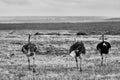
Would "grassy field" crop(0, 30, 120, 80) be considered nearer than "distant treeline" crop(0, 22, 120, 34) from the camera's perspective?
Yes

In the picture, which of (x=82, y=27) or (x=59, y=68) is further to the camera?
(x=82, y=27)

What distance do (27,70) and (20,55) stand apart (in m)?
6.25

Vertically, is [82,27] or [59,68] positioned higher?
[59,68]

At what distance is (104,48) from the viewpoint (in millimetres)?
17922

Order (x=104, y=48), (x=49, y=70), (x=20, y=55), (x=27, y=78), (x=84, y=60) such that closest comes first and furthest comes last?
(x=27, y=78)
(x=49, y=70)
(x=104, y=48)
(x=84, y=60)
(x=20, y=55)

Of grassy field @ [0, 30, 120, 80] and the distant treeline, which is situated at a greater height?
grassy field @ [0, 30, 120, 80]

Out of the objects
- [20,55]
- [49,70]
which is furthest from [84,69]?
[20,55]

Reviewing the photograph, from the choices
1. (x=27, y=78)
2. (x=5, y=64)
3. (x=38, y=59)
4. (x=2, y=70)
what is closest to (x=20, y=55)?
(x=38, y=59)

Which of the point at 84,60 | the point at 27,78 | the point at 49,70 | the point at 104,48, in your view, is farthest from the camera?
the point at 84,60

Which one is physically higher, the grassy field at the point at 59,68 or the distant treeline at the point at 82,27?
the grassy field at the point at 59,68

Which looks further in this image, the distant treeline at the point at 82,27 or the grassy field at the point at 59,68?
the distant treeline at the point at 82,27

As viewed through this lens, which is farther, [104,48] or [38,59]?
[38,59]

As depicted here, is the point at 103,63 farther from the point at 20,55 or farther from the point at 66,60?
the point at 20,55

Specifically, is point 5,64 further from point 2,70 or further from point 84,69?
point 84,69
